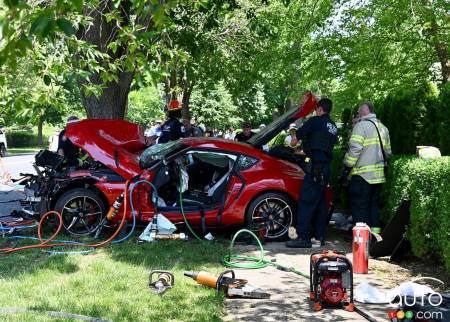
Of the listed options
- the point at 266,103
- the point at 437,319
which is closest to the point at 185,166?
the point at 437,319

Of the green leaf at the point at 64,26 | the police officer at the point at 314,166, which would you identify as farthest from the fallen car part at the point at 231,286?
the green leaf at the point at 64,26

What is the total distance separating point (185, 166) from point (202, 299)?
366 centimetres

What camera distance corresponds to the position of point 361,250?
21.8 feet

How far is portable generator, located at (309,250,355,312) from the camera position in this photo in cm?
517

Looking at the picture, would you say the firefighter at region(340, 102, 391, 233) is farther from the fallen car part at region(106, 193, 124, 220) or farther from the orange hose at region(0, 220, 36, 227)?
the orange hose at region(0, 220, 36, 227)

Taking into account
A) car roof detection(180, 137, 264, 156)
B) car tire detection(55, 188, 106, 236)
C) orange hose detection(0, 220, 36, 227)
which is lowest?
orange hose detection(0, 220, 36, 227)

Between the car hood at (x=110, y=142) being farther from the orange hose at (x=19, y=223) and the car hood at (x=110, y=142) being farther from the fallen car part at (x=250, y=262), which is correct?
the fallen car part at (x=250, y=262)

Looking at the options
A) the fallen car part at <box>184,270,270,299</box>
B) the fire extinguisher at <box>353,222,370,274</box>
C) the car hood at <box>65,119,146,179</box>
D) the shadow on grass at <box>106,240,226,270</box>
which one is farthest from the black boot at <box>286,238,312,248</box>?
the car hood at <box>65,119,146,179</box>

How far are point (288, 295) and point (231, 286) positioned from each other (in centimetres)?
59

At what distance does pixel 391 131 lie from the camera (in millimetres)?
9969

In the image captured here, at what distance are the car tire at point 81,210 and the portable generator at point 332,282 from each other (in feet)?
13.7

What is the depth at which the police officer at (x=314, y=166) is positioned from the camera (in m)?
8.02

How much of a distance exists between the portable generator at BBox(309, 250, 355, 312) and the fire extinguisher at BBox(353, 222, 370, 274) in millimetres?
1399

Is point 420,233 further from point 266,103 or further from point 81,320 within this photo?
point 266,103
